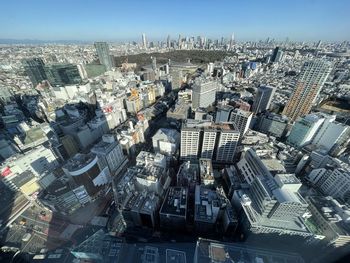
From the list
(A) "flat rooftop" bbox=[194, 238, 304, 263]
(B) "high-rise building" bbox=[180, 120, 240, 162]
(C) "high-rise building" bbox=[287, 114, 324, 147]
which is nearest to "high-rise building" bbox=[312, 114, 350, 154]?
(C) "high-rise building" bbox=[287, 114, 324, 147]

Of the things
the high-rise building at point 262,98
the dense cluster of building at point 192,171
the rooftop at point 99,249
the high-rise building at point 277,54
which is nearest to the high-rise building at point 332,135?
the dense cluster of building at point 192,171

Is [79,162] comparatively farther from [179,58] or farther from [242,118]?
[179,58]

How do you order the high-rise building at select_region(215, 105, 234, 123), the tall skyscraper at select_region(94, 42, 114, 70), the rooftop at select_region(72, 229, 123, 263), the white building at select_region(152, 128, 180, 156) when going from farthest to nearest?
1. the tall skyscraper at select_region(94, 42, 114, 70)
2. the high-rise building at select_region(215, 105, 234, 123)
3. the white building at select_region(152, 128, 180, 156)
4. the rooftop at select_region(72, 229, 123, 263)

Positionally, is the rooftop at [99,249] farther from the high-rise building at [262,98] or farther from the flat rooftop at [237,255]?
the high-rise building at [262,98]

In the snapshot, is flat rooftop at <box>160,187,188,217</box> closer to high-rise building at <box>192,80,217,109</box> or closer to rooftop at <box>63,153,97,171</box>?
rooftop at <box>63,153,97,171</box>

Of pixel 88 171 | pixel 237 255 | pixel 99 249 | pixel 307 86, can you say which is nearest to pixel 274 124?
pixel 307 86

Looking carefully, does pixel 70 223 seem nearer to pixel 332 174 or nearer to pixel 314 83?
pixel 332 174
